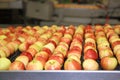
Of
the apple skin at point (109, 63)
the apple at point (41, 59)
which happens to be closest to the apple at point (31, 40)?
the apple at point (41, 59)

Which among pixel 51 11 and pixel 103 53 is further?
pixel 51 11

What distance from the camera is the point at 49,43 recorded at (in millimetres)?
1507

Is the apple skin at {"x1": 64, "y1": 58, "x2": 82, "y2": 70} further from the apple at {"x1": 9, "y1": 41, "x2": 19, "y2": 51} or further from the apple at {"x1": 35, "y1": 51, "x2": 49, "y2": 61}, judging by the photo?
the apple at {"x1": 9, "y1": 41, "x2": 19, "y2": 51}

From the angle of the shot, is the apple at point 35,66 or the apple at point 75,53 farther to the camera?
the apple at point 75,53

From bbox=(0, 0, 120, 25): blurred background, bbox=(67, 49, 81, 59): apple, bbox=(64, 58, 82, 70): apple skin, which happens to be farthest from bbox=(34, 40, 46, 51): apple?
bbox=(0, 0, 120, 25): blurred background

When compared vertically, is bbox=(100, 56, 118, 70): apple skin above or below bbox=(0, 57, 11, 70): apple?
above

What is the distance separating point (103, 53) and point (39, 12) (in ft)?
8.22

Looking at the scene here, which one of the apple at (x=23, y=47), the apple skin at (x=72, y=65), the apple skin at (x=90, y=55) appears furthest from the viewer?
the apple at (x=23, y=47)

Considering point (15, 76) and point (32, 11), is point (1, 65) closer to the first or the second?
point (15, 76)

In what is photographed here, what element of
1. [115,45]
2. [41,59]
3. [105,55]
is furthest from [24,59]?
[115,45]

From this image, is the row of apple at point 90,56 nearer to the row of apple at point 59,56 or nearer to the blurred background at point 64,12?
the row of apple at point 59,56

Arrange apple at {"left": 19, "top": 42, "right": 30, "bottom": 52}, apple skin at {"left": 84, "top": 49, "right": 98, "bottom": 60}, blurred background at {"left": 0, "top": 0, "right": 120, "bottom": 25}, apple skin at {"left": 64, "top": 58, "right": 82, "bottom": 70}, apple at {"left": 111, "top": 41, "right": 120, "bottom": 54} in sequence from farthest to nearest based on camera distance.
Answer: blurred background at {"left": 0, "top": 0, "right": 120, "bottom": 25} < apple at {"left": 19, "top": 42, "right": 30, "bottom": 52} < apple at {"left": 111, "top": 41, "right": 120, "bottom": 54} < apple skin at {"left": 84, "top": 49, "right": 98, "bottom": 60} < apple skin at {"left": 64, "top": 58, "right": 82, "bottom": 70}

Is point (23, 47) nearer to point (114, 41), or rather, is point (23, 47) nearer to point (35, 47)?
point (35, 47)

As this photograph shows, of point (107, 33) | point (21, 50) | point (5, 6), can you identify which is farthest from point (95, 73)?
point (5, 6)
